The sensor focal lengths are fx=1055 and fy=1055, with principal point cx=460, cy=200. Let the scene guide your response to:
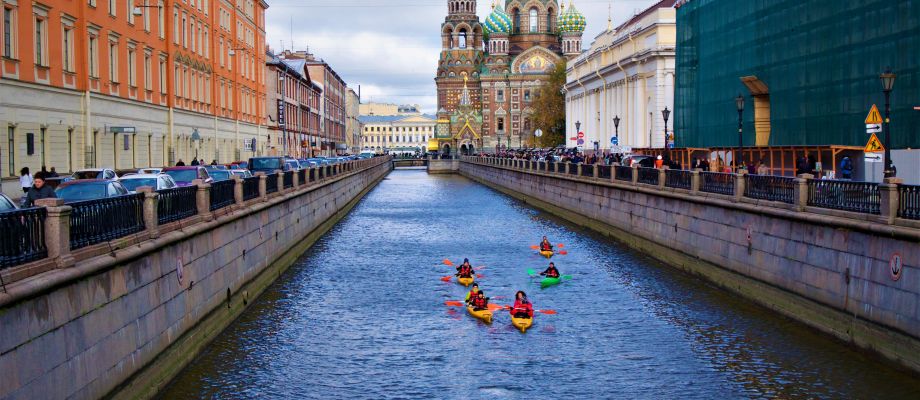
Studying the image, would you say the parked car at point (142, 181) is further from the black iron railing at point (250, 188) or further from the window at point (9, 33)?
the window at point (9, 33)

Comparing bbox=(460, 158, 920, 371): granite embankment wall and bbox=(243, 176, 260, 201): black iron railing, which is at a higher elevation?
bbox=(243, 176, 260, 201): black iron railing

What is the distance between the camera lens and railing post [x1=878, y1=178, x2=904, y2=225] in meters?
18.7

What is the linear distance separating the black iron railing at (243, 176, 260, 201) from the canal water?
8.78 ft

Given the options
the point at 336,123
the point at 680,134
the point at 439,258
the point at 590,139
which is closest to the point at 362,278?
the point at 439,258

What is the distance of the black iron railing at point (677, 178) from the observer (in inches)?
1313

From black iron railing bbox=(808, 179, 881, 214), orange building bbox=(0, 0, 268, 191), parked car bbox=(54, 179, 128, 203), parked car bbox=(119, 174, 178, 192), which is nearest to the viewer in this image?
black iron railing bbox=(808, 179, 881, 214)

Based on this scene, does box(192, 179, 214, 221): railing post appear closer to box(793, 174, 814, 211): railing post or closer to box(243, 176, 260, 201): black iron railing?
box(243, 176, 260, 201): black iron railing

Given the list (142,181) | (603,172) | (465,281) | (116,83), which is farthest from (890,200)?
(116,83)

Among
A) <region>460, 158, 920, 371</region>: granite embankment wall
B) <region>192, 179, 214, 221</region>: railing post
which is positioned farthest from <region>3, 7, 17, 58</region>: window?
<region>460, 158, 920, 371</region>: granite embankment wall

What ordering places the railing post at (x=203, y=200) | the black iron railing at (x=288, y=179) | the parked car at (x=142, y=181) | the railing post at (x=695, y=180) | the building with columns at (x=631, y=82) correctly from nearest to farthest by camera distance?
1. the railing post at (x=203, y=200)
2. the parked car at (x=142, y=181)
3. the railing post at (x=695, y=180)
4. the black iron railing at (x=288, y=179)
5. the building with columns at (x=631, y=82)

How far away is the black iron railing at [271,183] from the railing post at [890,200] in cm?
1888

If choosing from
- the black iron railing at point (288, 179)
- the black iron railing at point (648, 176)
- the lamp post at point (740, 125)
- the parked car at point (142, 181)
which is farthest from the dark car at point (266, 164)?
the parked car at point (142, 181)

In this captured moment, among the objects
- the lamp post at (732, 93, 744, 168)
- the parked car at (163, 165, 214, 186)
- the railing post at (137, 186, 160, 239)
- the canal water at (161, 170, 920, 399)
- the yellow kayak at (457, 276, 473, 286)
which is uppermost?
the lamp post at (732, 93, 744, 168)

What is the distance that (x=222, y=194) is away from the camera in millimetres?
25094
